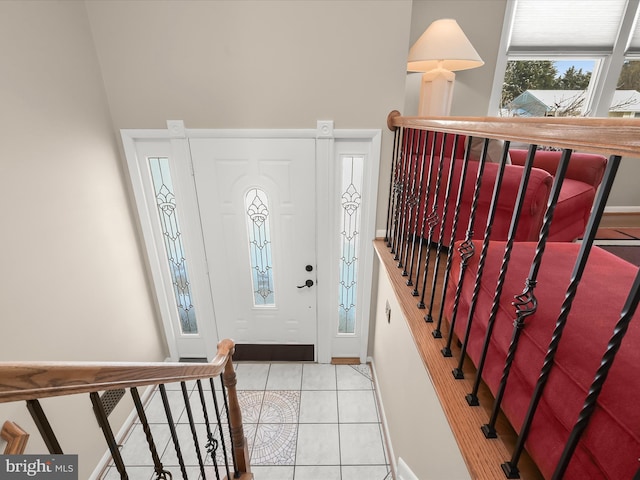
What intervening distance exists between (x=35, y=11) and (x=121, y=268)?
170 centimetres

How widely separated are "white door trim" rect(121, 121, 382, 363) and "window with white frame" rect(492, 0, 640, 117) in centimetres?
187

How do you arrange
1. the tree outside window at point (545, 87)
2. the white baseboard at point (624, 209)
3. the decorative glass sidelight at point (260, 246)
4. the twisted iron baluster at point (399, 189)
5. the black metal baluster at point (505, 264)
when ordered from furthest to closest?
1. the white baseboard at point (624, 209)
2. the tree outside window at point (545, 87)
3. the decorative glass sidelight at point (260, 246)
4. the twisted iron baluster at point (399, 189)
5. the black metal baluster at point (505, 264)

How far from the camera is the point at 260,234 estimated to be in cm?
274

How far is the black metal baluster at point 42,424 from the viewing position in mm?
701

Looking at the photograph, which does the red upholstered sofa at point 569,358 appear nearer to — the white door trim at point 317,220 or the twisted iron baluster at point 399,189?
the twisted iron baluster at point 399,189

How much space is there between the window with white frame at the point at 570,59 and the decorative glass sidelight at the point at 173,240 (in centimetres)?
324

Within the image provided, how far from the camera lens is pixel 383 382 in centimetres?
255

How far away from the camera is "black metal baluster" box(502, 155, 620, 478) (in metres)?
0.52

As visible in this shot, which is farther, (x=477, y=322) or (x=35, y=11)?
(x=35, y=11)

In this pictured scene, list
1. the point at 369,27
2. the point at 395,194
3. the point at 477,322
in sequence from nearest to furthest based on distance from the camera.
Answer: the point at 477,322 → the point at 369,27 → the point at 395,194

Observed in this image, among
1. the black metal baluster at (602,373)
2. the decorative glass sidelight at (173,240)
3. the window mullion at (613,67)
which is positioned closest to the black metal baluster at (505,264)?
the black metal baluster at (602,373)

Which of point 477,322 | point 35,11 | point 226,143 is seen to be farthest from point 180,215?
point 477,322

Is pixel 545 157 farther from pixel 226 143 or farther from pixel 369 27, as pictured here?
pixel 226 143

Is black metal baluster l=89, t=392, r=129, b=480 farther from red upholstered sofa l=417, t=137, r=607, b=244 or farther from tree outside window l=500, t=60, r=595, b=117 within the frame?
tree outside window l=500, t=60, r=595, b=117
